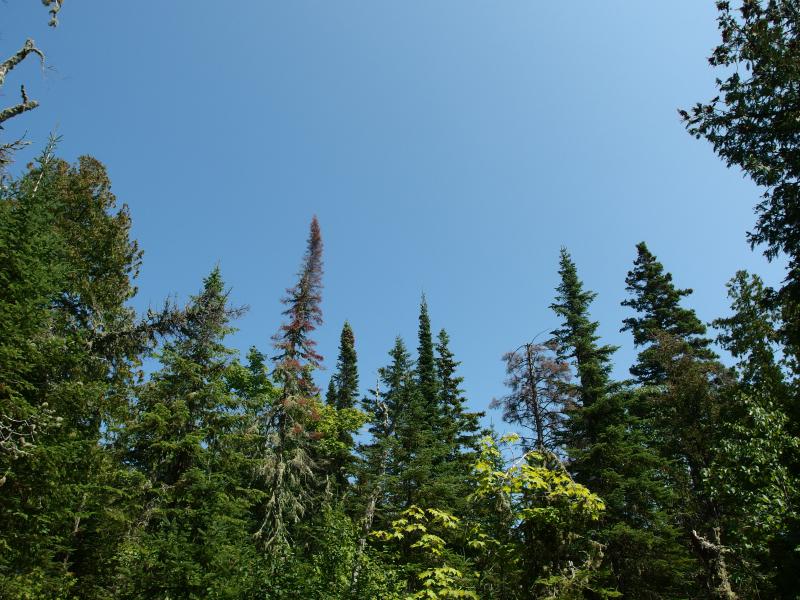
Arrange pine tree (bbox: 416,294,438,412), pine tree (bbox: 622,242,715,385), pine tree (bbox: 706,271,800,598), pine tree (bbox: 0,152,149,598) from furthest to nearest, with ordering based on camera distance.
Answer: pine tree (bbox: 416,294,438,412) < pine tree (bbox: 622,242,715,385) < pine tree (bbox: 0,152,149,598) < pine tree (bbox: 706,271,800,598)

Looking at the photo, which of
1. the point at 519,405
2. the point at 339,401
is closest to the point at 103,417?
the point at 519,405

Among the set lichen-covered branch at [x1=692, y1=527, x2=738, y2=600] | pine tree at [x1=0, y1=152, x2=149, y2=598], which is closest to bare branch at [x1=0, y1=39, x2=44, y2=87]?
pine tree at [x1=0, y1=152, x2=149, y2=598]

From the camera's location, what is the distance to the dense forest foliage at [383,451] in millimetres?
6910

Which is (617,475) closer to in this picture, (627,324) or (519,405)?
(519,405)

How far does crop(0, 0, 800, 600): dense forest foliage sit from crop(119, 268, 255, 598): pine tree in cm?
9

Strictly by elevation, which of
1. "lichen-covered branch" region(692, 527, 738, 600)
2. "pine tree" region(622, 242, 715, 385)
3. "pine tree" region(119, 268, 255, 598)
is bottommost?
"lichen-covered branch" region(692, 527, 738, 600)

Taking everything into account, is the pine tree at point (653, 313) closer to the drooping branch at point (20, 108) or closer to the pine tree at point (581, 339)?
the pine tree at point (581, 339)

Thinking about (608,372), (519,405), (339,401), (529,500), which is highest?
(339,401)

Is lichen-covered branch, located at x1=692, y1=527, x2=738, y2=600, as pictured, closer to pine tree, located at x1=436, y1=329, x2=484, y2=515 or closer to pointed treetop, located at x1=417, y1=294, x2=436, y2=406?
pine tree, located at x1=436, y1=329, x2=484, y2=515

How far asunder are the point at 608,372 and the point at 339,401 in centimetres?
2383

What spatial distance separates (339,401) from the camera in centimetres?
4041

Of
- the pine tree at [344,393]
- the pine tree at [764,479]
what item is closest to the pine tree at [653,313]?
the pine tree at [764,479]

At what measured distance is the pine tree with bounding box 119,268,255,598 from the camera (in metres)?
10.7

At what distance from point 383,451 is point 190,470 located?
10.1 m
